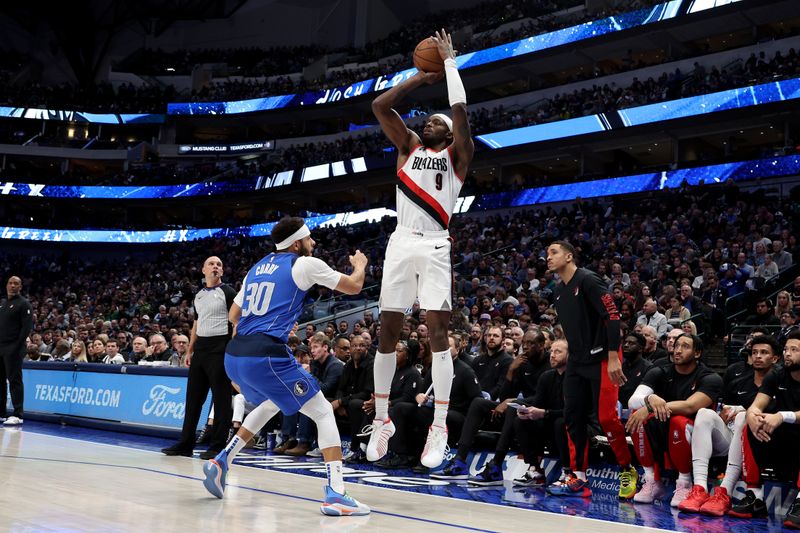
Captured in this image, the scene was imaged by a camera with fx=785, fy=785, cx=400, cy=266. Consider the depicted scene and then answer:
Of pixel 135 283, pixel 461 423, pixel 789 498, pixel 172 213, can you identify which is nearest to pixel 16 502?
pixel 461 423

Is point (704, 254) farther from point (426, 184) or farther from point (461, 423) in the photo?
point (426, 184)

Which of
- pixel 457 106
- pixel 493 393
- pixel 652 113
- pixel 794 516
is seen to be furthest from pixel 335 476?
pixel 652 113

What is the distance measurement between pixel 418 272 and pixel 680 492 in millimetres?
2932

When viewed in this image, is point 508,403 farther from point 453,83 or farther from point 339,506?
point 453,83

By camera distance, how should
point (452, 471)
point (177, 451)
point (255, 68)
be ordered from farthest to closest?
point (255, 68)
point (177, 451)
point (452, 471)

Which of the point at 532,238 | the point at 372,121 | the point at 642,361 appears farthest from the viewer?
the point at 372,121

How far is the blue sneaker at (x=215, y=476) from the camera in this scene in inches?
211

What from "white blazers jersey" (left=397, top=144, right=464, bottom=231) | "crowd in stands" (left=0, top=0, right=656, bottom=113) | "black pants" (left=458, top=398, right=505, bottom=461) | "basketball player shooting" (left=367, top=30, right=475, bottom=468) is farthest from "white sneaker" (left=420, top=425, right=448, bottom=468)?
"crowd in stands" (left=0, top=0, right=656, bottom=113)

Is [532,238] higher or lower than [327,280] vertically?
higher

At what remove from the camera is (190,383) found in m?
Result: 9.01

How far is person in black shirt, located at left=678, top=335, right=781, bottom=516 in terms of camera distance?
620 centimetres

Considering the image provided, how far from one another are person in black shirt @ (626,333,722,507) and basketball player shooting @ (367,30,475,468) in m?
1.99

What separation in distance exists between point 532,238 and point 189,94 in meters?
30.6

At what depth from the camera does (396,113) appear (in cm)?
586
